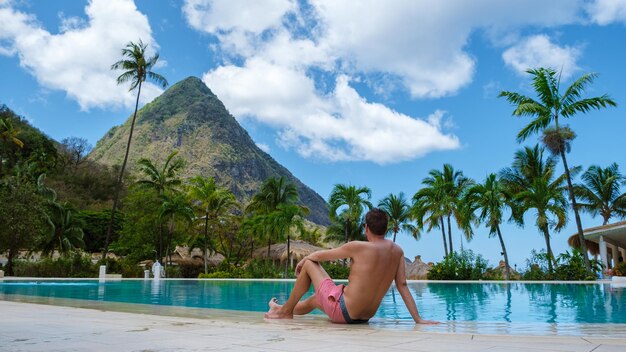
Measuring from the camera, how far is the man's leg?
4672 millimetres

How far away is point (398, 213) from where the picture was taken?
1339 inches

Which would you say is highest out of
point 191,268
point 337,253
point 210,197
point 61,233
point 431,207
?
point 210,197

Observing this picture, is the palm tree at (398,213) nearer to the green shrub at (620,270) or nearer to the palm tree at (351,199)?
the palm tree at (351,199)

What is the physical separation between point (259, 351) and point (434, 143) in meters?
31.2

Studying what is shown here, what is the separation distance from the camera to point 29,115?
59.0 meters

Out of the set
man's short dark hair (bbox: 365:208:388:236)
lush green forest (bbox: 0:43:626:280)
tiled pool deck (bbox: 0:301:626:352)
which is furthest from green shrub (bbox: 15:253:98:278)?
man's short dark hair (bbox: 365:208:388:236)

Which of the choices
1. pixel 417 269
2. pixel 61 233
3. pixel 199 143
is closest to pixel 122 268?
pixel 61 233

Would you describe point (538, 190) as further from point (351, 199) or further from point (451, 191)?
point (351, 199)

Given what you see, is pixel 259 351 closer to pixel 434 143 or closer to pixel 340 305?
pixel 340 305

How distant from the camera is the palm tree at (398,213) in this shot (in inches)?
1328

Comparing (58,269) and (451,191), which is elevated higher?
(451,191)

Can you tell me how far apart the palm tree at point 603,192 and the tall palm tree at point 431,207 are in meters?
11.1

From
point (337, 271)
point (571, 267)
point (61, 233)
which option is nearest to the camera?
point (571, 267)

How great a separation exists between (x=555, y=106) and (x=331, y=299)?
19.3m
